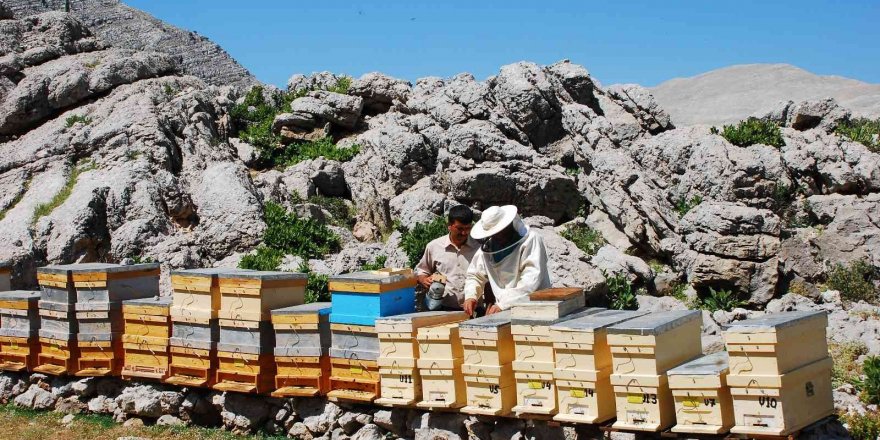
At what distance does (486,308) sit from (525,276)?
0.99 meters

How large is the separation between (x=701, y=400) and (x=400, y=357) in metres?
3.26

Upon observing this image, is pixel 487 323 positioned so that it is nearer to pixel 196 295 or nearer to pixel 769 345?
pixel 769 345

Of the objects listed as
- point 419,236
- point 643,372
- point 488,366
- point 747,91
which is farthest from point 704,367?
point 747,91

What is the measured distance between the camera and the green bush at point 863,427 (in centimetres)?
796

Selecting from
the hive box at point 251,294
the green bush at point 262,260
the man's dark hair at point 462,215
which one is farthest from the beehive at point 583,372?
the green bush at point 262,260

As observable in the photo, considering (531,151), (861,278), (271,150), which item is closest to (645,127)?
(531,151)

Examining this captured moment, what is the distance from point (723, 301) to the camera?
46.9ft

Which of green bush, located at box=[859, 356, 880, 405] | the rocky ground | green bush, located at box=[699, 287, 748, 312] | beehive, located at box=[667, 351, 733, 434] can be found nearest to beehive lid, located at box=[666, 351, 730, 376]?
beehive, located at box=[667, 351, 733, 434]

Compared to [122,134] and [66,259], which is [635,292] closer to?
[66,259]

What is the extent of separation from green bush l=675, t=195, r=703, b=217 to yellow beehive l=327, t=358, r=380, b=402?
940cm

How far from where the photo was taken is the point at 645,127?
65.4 feet

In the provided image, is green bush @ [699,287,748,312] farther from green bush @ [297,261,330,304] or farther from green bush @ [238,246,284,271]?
green bush @ [238,246,284,271]

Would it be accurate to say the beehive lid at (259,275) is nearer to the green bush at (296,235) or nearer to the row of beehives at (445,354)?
the row of beehives at (445,354)

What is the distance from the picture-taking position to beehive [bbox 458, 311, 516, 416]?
27.2 feet
